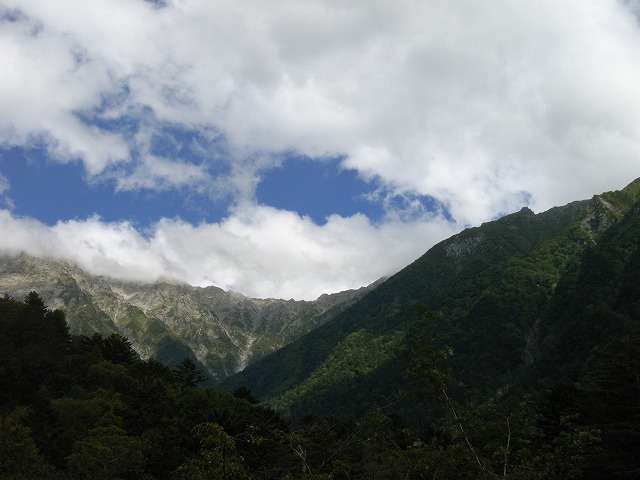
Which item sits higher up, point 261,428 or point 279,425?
point 261,428

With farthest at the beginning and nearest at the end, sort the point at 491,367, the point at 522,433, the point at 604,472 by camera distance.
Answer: the point at 491,367
the point at 604,472
the point at 522,433

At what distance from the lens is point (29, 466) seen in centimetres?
3650

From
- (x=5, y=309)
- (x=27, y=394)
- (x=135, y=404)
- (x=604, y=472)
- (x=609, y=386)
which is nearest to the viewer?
(x=604, y=472)

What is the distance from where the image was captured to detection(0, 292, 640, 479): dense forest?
1772 cm

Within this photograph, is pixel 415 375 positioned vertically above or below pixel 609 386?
above

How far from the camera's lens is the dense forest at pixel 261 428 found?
1772cm

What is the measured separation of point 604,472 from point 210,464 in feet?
108

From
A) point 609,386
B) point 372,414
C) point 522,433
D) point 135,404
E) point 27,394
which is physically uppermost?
point 27,394

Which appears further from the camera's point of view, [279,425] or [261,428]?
[279,425]

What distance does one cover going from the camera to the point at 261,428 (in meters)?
31.1

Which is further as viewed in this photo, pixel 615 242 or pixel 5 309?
pixel 615 242

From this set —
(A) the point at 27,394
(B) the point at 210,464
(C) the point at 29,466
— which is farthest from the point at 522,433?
(A) the point at 27,394

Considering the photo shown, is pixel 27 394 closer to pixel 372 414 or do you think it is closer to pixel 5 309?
pixel 5 309

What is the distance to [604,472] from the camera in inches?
1425
